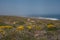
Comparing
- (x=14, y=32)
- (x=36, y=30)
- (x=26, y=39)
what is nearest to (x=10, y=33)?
(x=14, y=32)

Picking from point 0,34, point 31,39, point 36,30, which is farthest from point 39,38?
point 0,34

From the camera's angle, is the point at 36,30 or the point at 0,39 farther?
the point at 36,30

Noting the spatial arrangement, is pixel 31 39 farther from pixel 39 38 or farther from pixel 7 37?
pixel 7 37

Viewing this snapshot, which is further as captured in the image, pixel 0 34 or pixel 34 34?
pixel 34 34

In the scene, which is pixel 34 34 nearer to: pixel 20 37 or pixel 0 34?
pixel 20 37

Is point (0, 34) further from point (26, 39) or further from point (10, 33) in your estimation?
point (26, 39)

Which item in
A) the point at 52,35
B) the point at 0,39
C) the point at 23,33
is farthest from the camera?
the point at 52,35

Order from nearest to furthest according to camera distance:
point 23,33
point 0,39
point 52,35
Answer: point 0,39 → point 23,33 → point 52,35

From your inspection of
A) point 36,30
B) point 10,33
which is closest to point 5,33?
point 10,33
